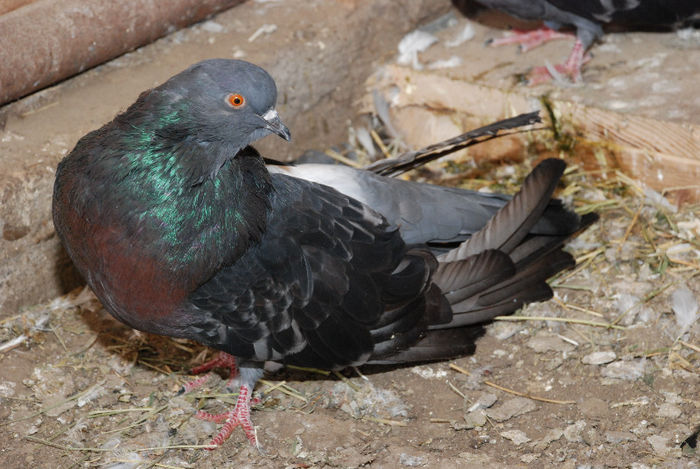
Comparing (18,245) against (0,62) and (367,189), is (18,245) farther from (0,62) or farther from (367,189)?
(367,189)

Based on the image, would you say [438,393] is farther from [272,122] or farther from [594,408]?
[272,122]

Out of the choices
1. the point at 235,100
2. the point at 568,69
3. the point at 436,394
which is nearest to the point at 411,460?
the point at 436,394

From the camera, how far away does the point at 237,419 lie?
4.09 m

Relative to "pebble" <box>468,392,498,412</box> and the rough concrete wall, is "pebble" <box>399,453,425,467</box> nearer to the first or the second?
"pebble" <box>468,392,498,412</box>

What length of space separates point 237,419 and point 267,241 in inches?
35.6

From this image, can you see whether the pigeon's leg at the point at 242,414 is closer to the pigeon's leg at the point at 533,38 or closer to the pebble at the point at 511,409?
the pebble at the point at 511,409

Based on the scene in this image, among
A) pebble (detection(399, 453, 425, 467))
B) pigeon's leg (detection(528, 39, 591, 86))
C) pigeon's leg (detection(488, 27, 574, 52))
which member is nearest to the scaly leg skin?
pebble (detection(399, 453, 425, 467))

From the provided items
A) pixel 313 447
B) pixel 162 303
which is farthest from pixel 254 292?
pixel 313 447

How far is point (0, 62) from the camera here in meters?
4.56

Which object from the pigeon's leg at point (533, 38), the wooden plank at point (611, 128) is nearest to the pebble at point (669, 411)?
the wooden plank at point (611, 128)

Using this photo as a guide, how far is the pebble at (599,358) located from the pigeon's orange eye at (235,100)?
2.29 metres

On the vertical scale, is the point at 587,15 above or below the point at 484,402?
above

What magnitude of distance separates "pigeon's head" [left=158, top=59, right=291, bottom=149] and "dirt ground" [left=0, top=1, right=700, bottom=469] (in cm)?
154

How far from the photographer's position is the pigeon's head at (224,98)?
3.25 m
